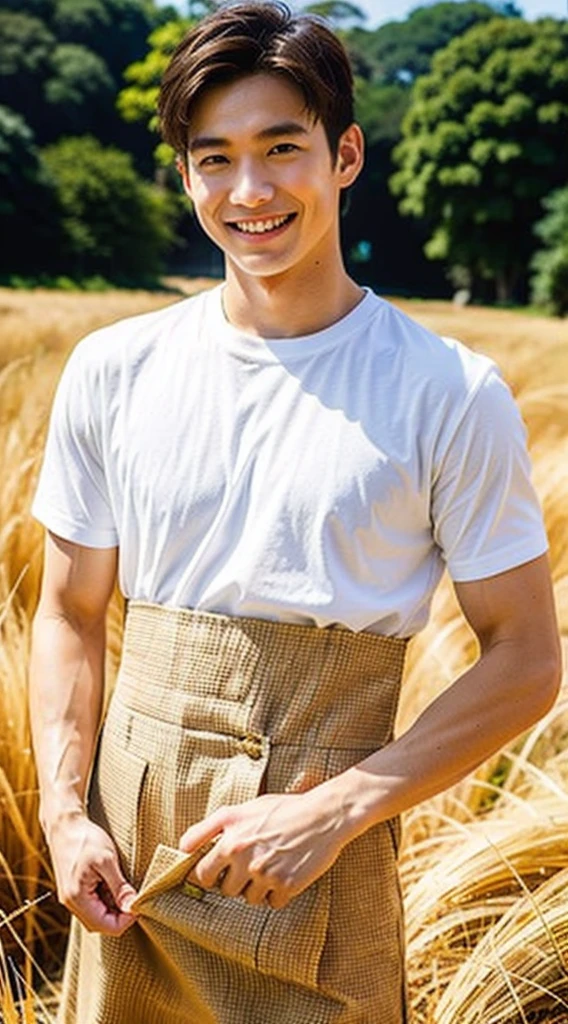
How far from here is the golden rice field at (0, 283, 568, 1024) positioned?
1593 millimetres

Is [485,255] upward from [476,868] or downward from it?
downward

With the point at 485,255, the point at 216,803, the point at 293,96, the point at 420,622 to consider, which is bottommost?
the point at 485,255

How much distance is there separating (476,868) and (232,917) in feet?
2.12

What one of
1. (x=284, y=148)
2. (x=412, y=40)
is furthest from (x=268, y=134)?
(x=412, y=40)

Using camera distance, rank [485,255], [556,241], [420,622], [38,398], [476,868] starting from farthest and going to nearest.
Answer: [485,255] → [556,241] → [38,398] → [476,868] → [420,622]

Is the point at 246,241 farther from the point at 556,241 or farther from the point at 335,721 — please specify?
the point at 556,241

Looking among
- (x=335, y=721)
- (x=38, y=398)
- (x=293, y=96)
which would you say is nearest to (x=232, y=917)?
(x=335, y=721)

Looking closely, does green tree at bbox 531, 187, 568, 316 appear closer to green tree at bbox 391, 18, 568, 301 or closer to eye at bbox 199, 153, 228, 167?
green tree at bbox 391, 18, 568, 301

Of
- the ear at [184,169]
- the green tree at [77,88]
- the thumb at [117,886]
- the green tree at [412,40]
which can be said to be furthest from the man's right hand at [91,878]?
the green tree at [412,40]

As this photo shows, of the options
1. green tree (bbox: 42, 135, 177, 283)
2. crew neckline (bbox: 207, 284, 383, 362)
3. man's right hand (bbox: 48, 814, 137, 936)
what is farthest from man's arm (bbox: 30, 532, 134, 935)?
green tree (bbox: 42, 135, 177, 283)

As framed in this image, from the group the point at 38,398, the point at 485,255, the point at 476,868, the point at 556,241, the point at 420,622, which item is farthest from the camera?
the point at 485,255

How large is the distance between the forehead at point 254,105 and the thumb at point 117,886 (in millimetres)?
718

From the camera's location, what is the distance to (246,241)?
1.28 metres

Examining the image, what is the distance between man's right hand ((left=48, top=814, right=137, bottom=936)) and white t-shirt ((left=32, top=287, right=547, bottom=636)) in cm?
25
